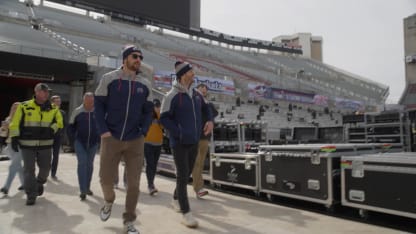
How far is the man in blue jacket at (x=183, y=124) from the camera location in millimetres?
3150

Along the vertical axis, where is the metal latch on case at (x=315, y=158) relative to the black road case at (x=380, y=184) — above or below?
above

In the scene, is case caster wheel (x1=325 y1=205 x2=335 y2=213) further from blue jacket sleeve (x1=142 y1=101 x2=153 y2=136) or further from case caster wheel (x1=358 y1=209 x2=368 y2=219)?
blue jacket sleeve (x1=142 y1=101 x2=153 y2=136)

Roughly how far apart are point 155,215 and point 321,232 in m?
1.56

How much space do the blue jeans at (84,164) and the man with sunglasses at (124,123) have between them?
1.58m

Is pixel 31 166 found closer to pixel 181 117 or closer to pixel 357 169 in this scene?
pixel 181 117

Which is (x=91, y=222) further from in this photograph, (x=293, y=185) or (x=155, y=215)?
(x=293, y=185)

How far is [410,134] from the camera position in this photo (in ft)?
23.8

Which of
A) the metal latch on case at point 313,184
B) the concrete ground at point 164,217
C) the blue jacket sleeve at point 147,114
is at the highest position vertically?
the blue jacket sleeve at point 147,114

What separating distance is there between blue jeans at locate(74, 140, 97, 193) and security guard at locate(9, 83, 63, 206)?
0.35m

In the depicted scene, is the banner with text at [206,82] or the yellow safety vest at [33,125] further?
the banner with text at [206,82]

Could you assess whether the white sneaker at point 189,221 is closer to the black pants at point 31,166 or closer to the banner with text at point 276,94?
the black pants at point 31,166

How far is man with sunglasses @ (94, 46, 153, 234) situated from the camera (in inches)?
108

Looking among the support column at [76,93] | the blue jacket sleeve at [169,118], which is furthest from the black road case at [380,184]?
the support column at [76,93]

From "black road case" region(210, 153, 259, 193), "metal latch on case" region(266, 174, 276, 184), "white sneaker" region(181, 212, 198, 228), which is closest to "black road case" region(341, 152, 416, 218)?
"metal latch on case" region(266, 174, 276, 184)
